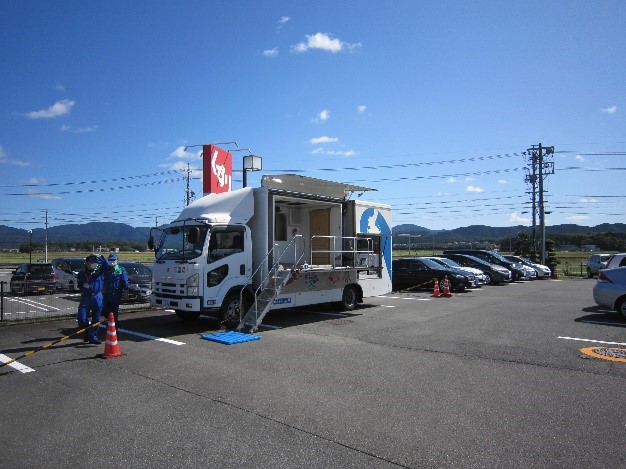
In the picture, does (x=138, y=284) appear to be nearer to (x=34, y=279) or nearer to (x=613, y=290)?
(x=34, y=279)

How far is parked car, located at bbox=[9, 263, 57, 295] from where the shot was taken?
19114mm

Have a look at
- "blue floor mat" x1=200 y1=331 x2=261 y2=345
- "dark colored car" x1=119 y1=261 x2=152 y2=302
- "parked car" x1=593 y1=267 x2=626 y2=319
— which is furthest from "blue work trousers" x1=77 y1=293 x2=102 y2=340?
"parked car" x1=593 y1=267 x2=626 y2=319

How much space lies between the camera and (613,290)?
1166cm

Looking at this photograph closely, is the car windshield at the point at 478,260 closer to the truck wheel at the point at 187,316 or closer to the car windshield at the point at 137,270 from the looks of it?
the car windshield at the point at 137,270

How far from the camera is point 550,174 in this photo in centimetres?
4012

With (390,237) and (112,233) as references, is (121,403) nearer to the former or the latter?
(390,237)

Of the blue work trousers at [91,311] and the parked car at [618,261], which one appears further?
the parked car at [618,261]

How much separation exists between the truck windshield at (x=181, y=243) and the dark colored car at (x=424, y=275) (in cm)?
1268

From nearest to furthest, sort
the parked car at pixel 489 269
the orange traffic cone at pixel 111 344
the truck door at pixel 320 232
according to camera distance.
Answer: the orange traffic cone at pixel 111 344 → the truck door at pixel 320 232 → the parked car at pixel 489 269

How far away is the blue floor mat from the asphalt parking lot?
0.86ft

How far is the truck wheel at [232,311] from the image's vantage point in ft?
35.5

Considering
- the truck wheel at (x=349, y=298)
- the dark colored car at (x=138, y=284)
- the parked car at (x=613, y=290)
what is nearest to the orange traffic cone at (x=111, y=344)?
the truck wheel at (x=349, y=298)

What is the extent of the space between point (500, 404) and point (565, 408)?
27.7 inches

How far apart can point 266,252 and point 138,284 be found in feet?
23.8
